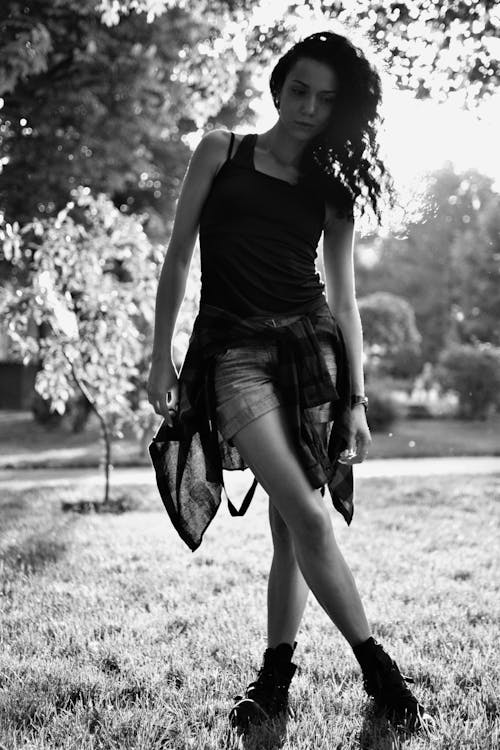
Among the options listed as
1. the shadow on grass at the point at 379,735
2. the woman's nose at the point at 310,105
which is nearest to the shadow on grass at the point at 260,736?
the shadow on grass at the point at 379,735

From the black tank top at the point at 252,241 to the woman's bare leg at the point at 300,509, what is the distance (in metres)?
0.35

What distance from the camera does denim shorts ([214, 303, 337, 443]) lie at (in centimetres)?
223

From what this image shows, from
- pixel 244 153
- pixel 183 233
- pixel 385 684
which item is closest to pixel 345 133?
pixel 244 153

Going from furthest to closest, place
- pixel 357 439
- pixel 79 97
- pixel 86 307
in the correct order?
pixel 79 97 < pixel 86 307 < pixel 357 439

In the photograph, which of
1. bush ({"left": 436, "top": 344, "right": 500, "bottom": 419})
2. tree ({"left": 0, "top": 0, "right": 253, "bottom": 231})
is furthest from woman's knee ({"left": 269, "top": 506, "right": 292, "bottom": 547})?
bush ({"left": 436, "top": 344, "right": 500, "bottom": 419})

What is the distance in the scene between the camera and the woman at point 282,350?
7.41 ft

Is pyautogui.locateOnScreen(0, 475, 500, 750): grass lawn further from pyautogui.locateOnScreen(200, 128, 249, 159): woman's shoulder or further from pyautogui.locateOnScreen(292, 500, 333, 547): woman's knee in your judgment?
pyautogui.locateOnScreen(200, 128, 249, 159): woman's shoulder

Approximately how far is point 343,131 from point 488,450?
997 centimetres

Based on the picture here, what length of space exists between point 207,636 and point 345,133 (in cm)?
193

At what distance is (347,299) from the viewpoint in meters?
2.59

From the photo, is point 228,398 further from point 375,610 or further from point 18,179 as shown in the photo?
point 18,179

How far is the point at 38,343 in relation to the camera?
6.27 metres

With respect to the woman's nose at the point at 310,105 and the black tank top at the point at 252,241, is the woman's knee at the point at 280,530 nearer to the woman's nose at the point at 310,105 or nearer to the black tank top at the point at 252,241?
the black tank top at the point at 252,241

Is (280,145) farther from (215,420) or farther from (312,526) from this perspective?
(312,526)
